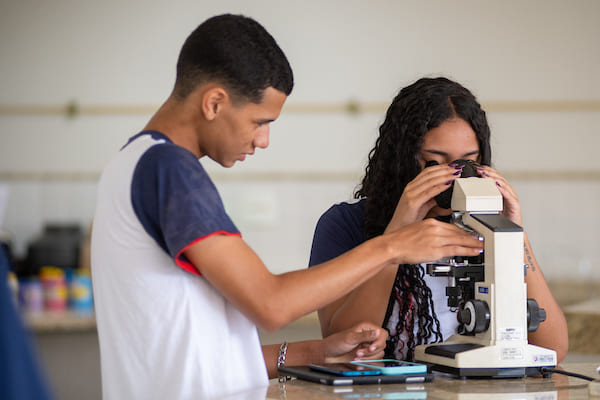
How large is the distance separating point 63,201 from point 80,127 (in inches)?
16.5

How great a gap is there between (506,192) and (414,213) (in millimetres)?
200

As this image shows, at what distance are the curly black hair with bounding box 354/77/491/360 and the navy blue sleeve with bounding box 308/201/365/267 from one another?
0.12 feet

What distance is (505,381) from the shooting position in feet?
4.45

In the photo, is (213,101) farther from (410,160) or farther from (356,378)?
(410,160)

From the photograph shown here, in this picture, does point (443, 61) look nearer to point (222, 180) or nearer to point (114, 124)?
point (222, 180)

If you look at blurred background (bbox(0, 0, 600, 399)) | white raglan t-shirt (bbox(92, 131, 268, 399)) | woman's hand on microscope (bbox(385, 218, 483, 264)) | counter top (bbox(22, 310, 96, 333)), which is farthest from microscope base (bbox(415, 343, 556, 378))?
blurred background (bbox(0, 0, 600, 399))

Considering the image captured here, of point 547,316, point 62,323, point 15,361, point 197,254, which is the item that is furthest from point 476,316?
point 62,323

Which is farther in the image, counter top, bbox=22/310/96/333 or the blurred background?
the blurred background

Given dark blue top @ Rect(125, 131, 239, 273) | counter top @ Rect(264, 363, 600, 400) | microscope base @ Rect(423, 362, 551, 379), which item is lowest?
counter top @ Rect(264, 363, 600, 400)

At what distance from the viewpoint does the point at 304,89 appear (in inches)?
157

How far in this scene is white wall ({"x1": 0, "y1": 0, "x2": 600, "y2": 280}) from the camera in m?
3.95

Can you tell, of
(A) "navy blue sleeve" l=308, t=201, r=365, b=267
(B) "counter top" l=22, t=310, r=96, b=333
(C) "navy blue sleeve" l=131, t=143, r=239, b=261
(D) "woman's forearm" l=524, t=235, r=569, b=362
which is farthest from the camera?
(B) "counter top" l=22, t=310, r=96, b=333

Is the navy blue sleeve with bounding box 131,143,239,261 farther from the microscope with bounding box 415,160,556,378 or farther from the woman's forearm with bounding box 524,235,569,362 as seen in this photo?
the woman's forearm with bounding box 524,235,569,362

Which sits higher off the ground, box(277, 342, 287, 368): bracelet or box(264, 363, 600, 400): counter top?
box(277, 342, 287, 368): bracelet
